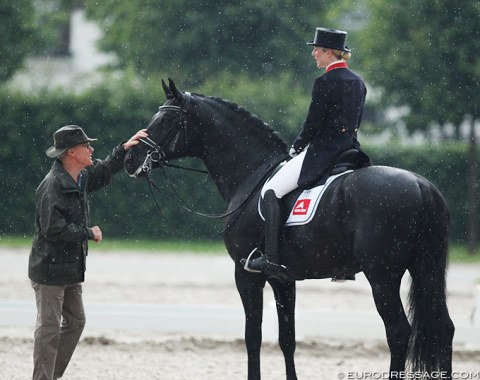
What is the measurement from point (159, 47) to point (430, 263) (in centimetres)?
1567

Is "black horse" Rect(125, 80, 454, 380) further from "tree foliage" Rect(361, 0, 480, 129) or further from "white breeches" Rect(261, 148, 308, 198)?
"tree foliage" Rect(361, 0, 480, 129)

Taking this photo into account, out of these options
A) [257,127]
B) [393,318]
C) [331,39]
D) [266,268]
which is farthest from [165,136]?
[393,318]

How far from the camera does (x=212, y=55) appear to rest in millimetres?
20938

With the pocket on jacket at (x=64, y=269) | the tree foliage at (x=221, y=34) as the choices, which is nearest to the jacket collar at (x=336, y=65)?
the pocket on jacket at (x=64, y=269)

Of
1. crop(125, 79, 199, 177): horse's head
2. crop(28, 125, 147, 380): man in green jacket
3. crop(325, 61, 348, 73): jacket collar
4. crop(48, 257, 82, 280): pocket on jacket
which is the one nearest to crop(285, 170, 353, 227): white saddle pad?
crop(325, 61, 348, 73): jacket collar

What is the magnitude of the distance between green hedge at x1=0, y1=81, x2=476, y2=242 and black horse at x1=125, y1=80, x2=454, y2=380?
35.8 ft

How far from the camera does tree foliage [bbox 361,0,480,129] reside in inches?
675

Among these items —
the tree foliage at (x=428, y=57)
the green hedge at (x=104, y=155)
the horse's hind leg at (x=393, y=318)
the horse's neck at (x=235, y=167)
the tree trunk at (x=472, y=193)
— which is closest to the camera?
the horse's hind leg at (x=393, y=318)

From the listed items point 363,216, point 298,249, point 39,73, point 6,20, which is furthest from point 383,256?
point 39,73

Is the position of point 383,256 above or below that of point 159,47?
below

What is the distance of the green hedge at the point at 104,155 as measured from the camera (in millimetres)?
18344

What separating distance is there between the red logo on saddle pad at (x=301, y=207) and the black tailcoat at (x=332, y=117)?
113 millimetres

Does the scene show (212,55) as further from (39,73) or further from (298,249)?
(298,249)

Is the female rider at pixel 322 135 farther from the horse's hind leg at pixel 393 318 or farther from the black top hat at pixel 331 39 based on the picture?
the horse's hind leg at pixel 393 318
